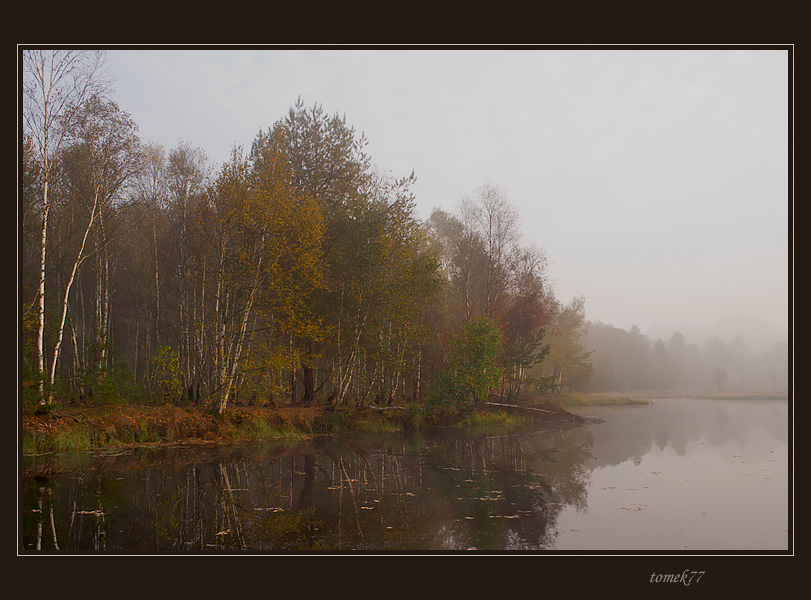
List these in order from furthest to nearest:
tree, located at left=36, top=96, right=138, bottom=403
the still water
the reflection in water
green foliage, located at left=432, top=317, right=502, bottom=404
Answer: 1. green foliage, located at left=432, top=317, right=502, bottom=404
2. tree, located at left=36, top=96, right=138, bottom=403
3. the still water
4. the reflection in water

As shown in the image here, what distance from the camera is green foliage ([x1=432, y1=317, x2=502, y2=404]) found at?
25.1 metres

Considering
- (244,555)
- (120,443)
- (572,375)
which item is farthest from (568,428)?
(572,375)

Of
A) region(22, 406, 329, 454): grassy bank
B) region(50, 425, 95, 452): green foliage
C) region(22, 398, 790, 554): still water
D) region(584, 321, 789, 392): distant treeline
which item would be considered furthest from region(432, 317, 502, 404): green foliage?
region(584, 321, 789, 392): distant treeline

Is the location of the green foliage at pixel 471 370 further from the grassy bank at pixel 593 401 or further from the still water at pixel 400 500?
the grassy bank at pixel 593 401

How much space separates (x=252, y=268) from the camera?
A: 18.5 m

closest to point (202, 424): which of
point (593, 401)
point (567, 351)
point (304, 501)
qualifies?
point (304, 501)

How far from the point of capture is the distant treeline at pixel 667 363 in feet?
260

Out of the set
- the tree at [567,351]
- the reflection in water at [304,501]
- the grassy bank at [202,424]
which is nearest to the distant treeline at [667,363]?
the tree at [567,351]

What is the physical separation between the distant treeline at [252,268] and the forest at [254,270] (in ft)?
0.28

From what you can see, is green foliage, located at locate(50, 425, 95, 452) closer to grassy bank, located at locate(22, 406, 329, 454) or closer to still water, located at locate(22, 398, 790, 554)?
grassy bank, located at locate(22, 406, 329, 454)

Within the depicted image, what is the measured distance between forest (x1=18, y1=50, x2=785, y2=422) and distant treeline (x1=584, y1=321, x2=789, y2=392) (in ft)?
171

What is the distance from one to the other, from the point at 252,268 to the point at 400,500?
1131 cm

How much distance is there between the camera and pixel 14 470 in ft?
23.8

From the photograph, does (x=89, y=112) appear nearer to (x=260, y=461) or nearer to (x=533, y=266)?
(x=260, y=461)
